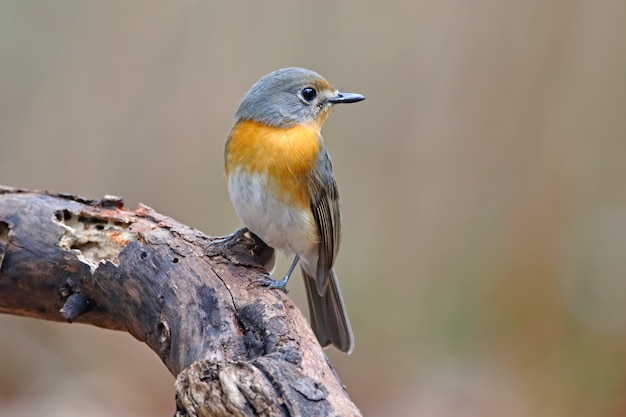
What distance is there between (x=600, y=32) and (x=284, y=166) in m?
3.52

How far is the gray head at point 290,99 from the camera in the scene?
395 centimetres

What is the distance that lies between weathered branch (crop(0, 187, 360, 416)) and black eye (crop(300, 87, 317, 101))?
807 mm

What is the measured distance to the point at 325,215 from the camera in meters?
3.97

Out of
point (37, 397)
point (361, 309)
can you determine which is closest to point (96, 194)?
point (37, 397)

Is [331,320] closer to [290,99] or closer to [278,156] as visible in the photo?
[278,156]

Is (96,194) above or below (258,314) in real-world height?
below

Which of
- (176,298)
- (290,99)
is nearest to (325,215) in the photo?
(290,99)

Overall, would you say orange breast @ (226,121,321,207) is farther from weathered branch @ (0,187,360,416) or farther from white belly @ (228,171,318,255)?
Result: weathered branch @ (0,187,360,416)

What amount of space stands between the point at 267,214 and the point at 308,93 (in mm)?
719

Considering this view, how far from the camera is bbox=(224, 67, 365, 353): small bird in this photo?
12.3 ft

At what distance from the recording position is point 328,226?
4004 mm

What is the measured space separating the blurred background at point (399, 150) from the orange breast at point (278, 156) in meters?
2.52

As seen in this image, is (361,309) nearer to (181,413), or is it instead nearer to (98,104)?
(98,104)

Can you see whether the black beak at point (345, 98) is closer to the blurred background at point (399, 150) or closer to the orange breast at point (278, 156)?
the orange breast at point (278, 156)
